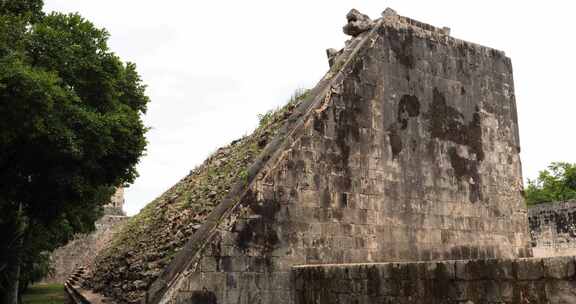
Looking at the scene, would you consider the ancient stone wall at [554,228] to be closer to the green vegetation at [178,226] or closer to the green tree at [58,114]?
the green vegetation at [178,226]

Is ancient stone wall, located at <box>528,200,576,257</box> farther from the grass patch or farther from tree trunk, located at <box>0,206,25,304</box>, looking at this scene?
the grass patch

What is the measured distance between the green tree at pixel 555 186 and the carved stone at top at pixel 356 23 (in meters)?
38.8

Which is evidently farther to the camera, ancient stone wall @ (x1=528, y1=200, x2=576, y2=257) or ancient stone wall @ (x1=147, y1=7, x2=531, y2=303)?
ancient stone wall @ (x1=528, y1=200, x2=576, y2=257)

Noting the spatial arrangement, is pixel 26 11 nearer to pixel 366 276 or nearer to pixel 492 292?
pixel 366 276

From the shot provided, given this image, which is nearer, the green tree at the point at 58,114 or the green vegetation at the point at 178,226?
the green vegetation at the point at 178,226

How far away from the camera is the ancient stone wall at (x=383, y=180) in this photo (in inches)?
318

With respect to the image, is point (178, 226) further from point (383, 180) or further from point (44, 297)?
point (44, 297)

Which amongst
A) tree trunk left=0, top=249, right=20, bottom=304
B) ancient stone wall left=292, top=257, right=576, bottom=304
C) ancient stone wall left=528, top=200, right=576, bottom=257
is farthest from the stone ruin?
ancient stone wall left=528, top=200, right=576, bottom=257

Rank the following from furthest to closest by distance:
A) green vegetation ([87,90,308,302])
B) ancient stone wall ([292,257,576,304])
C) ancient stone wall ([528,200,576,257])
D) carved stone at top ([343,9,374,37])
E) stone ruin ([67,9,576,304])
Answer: ancient stone wall ([528,200,576,257]) → carved stone at top ([343,9,374,37]) → green vegetation ([87,90,308,302]) → stone ruin ([67,9,576,304]) → ancient stone wall ([292,257,576,304])

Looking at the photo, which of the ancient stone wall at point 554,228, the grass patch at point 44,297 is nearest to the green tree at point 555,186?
the ancient stone wall at point 554,228

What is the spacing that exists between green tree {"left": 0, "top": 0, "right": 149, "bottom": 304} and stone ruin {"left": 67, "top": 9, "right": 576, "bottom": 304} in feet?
6.55

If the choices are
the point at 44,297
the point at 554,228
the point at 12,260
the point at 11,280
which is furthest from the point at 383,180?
the point at 44,297

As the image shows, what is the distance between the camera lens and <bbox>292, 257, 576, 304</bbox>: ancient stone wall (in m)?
5.27

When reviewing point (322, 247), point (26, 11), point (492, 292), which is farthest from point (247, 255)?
point (26, 11)
